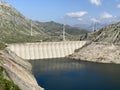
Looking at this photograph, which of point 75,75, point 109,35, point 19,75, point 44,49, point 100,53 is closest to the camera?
point 19,75

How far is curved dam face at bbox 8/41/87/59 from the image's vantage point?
12962cm

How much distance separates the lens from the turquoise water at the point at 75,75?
77875mm

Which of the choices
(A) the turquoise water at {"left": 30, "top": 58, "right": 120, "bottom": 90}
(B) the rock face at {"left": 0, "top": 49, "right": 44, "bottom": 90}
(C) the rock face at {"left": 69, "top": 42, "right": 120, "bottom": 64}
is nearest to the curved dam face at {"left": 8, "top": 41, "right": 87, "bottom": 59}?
(C) the rock face at {"left": 69, "top": 42, "right": 120, "bottom": 64}

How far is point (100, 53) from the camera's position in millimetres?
132750

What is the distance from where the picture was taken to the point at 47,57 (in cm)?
13512

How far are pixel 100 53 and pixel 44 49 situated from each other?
1043 inches

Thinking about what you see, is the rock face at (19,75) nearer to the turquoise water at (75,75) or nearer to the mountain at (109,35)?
the turquoise water at (75,75)

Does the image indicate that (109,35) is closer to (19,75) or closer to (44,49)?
(44,49)

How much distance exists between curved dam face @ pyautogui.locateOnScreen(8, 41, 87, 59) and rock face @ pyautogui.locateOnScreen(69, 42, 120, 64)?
5617 millimetres

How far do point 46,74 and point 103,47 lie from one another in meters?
49.2

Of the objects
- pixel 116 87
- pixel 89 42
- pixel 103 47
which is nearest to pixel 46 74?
pixel 116 87

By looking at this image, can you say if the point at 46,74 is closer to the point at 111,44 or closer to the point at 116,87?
the point at 116,87

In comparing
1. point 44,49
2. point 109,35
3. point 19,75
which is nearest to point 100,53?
point 109,35

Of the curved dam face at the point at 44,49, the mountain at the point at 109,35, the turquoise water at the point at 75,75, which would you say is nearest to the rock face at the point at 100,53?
the mountain at the point at 109,35
